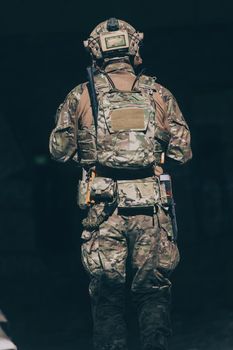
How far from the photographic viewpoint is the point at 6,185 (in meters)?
13.0

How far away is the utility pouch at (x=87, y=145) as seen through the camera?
9.91m

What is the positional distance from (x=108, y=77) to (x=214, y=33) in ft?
9.91

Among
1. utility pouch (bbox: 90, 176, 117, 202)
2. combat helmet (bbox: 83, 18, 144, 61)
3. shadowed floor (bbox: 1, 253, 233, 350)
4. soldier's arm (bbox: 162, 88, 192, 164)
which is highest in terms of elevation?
combat helmet (bbox: 83, 18, 144, 61)

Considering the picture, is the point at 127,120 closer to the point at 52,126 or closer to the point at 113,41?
the point at 113,41

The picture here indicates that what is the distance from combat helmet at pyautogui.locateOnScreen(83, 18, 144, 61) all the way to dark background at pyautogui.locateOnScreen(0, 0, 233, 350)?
8.03ft

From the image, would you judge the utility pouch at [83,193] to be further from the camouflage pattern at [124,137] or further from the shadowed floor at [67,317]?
the shadowed floor at [67,317]

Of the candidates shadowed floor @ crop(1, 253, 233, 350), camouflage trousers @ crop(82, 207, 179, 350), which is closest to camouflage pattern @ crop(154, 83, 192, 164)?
camouflage trousers @ crop(82, 207, 179, 350)

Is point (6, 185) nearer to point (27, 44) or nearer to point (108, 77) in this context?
point (27, 44)

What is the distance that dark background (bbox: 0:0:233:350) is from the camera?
41.1ft

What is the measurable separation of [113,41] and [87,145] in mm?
672

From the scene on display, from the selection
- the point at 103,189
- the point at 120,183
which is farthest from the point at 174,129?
the point at 103,189

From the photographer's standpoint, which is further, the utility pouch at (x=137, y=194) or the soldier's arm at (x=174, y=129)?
the soldier's arm at (x=174, y=129)

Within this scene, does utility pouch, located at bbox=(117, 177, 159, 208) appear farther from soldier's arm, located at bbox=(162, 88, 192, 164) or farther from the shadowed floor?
the shadowed floor

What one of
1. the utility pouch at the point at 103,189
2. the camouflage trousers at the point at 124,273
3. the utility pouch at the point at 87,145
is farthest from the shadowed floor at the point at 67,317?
the utility pouch at the point at 87,145
